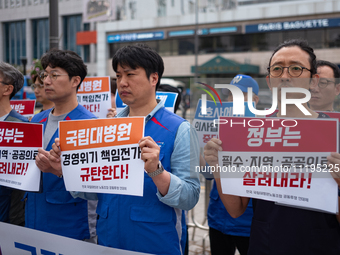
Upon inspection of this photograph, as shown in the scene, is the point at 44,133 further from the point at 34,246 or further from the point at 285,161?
the point at 285,161

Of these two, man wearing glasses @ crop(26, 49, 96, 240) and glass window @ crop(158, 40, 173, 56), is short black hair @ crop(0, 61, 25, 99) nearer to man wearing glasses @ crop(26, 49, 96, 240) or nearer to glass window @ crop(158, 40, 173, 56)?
man wearing glasses @ crop(26, 49, 96, 240)

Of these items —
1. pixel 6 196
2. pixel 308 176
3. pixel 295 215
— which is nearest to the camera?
pixel 308 176

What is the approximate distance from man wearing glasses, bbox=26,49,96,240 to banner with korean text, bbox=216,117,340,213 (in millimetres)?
1126

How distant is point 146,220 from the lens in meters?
1.71

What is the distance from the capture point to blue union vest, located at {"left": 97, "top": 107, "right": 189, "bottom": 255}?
172 centimetres

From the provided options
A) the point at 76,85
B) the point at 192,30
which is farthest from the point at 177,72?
the point at 76,85

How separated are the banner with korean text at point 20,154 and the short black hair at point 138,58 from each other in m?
0.70

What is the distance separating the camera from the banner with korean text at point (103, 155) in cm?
166

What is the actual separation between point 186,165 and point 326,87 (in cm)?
126

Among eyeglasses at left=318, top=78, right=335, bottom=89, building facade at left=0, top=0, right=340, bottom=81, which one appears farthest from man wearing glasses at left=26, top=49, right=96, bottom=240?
building facade at left=0, top=0, right=340, bottom=81

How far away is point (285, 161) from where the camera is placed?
145cm

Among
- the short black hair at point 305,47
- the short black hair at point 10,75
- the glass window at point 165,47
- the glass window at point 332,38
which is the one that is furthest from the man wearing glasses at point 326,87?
the glass window at point 165,47

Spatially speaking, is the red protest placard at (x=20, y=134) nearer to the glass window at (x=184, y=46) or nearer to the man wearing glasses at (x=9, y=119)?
the man wearing glasses at (x=9, y=119)

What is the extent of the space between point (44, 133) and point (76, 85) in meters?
0.46
